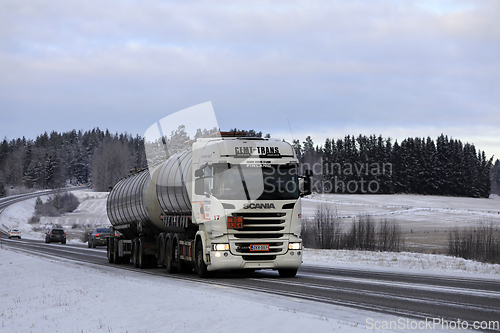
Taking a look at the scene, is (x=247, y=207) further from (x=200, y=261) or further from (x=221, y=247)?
(x=200, y=261)

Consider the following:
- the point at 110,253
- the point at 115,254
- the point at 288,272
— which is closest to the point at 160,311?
the point at 288,272

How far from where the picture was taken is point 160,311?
1025 cm

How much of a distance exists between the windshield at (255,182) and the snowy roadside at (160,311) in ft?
9.44

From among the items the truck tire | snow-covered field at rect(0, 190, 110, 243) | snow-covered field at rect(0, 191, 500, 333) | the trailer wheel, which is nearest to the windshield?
snow-covered field at rect(0, 191, 500, 333)

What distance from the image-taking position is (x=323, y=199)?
105 m

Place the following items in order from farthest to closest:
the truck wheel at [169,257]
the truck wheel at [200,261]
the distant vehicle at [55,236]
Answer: the distant vehicle at [55,236] → the truck wheel at [169,257] → the truck wheel at [200,261]

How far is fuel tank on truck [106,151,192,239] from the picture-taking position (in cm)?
1902

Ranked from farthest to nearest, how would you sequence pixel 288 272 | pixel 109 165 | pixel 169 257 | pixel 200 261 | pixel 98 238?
pixel 109 165, pixel 98 238, pixel 169 257, pixel 288 272, pixel 200 261

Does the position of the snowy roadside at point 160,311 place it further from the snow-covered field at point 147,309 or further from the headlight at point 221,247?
the headlight at point 221,247

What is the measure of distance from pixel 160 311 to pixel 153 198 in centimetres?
1205

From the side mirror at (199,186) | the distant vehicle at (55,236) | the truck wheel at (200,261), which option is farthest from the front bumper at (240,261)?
the distant vehicle at (55,236)

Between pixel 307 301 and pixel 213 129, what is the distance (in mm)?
8905

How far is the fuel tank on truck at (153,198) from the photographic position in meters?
19.0

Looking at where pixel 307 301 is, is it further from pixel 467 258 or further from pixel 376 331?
pixel 467 258
